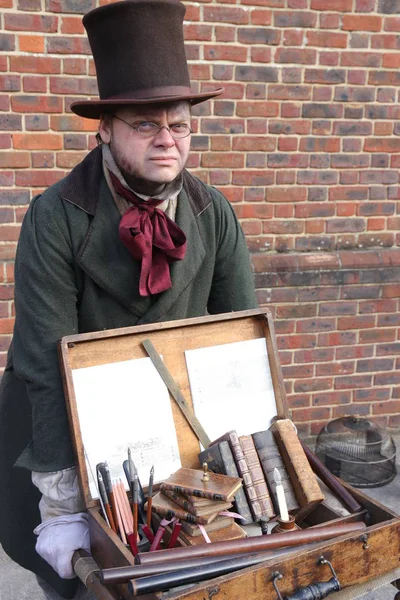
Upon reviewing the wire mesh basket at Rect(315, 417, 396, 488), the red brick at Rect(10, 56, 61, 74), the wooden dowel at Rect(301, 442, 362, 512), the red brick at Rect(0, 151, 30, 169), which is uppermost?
the red brick at Rect(10, 56, 61, 74)

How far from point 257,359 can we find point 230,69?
1.98 metres

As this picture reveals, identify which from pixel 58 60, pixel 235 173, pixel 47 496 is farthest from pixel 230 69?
pixel 47 496

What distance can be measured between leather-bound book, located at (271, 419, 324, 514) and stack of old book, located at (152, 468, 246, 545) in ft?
0.62

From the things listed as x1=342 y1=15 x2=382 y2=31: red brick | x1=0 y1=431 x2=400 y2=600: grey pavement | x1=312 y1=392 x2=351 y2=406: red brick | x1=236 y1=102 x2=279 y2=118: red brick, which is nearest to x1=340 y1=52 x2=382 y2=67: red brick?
x1=342 y1=15 x2=382 y2=31: red brick

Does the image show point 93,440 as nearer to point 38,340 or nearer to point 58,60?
point 38,340

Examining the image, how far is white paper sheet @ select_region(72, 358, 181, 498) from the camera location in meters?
1.74

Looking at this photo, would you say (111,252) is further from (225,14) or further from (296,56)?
(296,56)

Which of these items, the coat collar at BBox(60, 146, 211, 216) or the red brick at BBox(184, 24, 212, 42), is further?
the red brick at BBox(184, 24, 212, 42)

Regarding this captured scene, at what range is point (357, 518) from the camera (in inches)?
66.7

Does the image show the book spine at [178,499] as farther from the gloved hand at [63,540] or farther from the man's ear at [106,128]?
the man's ear at [106,128]

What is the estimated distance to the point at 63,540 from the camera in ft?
5.57

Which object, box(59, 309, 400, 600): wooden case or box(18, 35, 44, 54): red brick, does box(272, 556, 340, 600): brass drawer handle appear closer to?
box(59, 309, 400, 600): wooden case

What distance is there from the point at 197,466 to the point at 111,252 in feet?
2.14

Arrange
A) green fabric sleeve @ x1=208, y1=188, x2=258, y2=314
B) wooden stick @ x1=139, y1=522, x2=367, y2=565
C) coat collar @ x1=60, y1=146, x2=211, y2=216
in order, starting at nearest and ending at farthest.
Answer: wooden stick @ x1=139, y1=522, x2=367, y2=565 → coat collar @ x1=60, y1=146, x2=211, y2=216 → green fabric sleeve @ x1=208, y1=188, x2=258, y2=314
